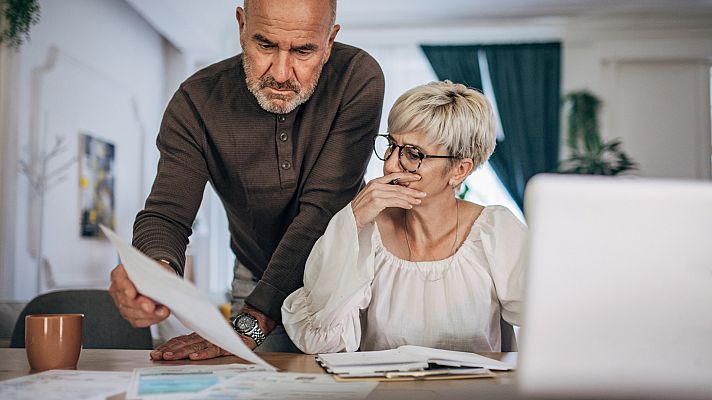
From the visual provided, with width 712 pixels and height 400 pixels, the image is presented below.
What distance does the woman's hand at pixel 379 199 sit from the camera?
5.86ft

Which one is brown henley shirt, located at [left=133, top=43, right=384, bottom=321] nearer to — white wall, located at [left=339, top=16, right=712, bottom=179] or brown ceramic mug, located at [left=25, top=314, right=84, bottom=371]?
brown ceramic mug, located at [left=25, top=314, right=84, bottom=371]

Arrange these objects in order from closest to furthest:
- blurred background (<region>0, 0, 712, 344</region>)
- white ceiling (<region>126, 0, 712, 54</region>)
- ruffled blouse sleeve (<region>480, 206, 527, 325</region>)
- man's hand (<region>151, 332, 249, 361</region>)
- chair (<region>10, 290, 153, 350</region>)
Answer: man's hand (<region>151, 332, 249, 361</region>)
ruffled blouse sleeve (<region>480, 206, 527, 325</region>)
chair (<region>10, 290, 153, 350</region>)
blurred background (<region>0, 0, 712, 344</region>)
white ceiling (<region>126, 0, 712, 54</region>)

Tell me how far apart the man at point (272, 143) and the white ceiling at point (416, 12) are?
4504 mm

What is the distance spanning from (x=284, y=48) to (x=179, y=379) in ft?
3.16

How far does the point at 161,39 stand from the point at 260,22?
227 inches

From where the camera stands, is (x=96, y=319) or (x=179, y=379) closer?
(x=179, y=379)

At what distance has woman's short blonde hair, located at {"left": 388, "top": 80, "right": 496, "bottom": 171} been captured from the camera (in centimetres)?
194

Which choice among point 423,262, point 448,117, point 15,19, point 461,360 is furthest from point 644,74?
point 461,360

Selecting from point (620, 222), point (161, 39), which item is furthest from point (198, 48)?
point (620, 222)

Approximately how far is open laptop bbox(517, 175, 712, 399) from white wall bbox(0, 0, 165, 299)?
436 cm

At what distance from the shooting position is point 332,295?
169cm

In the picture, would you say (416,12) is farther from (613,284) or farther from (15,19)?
(613,284)

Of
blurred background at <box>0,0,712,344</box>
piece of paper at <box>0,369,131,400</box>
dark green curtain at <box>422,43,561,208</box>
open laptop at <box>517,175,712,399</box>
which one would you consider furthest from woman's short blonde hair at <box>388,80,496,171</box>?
dark green curtain at <box>422,43,561,208</box>

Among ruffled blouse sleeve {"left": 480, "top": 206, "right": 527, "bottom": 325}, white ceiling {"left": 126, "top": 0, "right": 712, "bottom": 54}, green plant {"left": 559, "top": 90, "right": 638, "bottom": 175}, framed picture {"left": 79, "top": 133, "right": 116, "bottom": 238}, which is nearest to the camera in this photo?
ruffled blouse sleeve {"left": 480, "top": 206, "right": 527, "bottom": 325}
